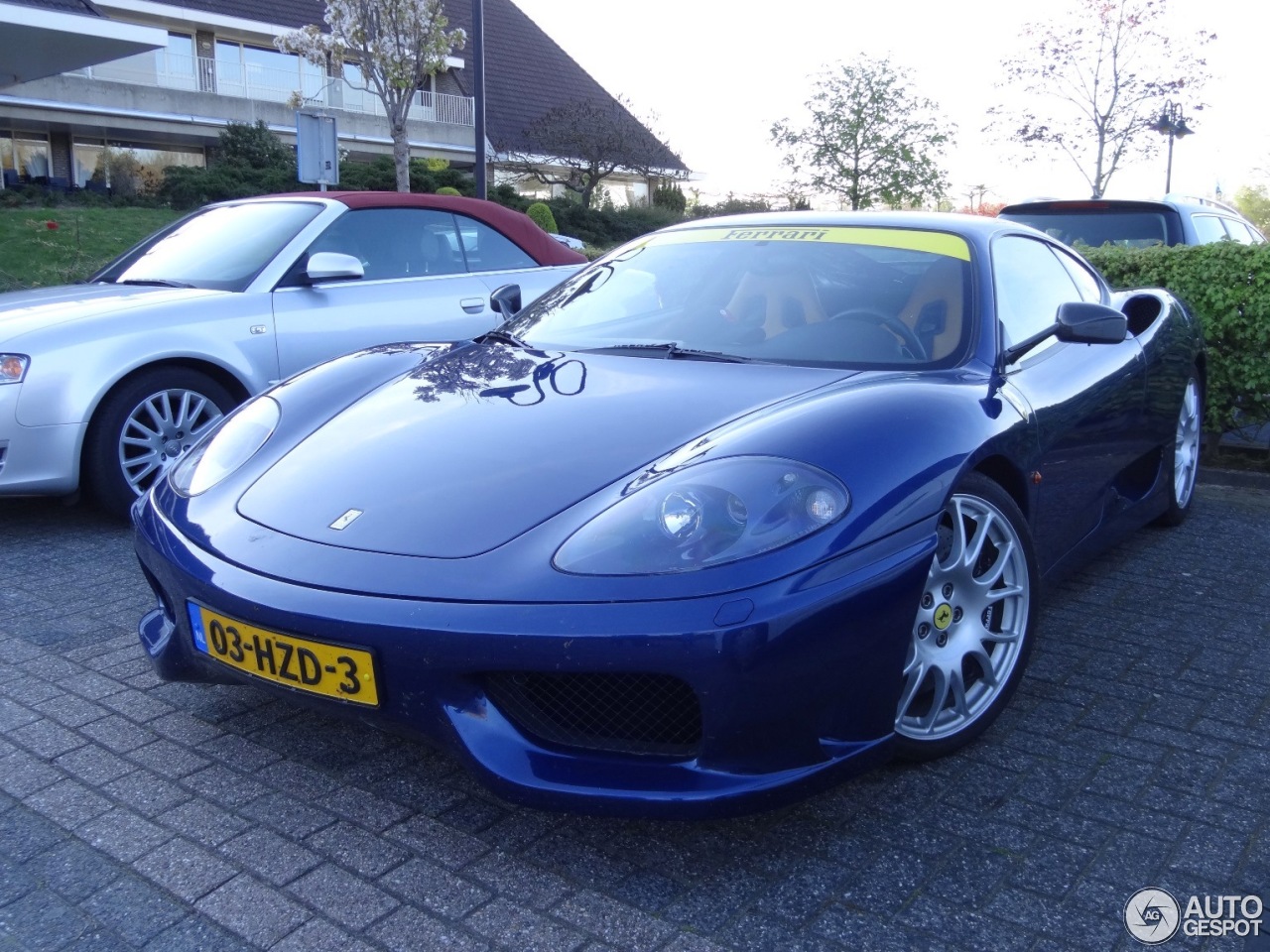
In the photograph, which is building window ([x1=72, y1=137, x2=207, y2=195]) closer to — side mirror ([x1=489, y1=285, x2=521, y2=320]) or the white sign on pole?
the white sign on pole

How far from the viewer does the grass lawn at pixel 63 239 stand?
13.4m

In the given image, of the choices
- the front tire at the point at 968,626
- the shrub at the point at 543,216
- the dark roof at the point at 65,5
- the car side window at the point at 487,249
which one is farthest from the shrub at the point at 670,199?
the front tire at the point at 968,626

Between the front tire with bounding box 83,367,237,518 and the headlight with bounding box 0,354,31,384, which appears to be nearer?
the headlight with bounding box 0,354,31,384

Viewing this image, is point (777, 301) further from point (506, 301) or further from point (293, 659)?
point (293, 659)

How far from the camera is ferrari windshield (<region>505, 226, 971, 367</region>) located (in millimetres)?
3131

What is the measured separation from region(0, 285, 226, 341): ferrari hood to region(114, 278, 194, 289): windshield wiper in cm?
5

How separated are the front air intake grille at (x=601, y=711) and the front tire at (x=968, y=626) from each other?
0.55m

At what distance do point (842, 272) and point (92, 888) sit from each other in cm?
244

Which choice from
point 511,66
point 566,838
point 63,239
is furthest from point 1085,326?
point 511,66

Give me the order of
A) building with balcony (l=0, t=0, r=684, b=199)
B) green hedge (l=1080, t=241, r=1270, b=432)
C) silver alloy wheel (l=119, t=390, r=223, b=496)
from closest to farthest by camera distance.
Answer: silver alloy wheel (l=119, t=390, r=223, b=496) < green hedge (l=1080, t=241, r=1270, b=432) < building with balcony (l=0, t=0, r=684, b=199)

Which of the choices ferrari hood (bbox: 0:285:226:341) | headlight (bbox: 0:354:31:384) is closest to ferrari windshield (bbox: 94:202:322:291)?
ferrari hood (bbox: 0:285:226:341)

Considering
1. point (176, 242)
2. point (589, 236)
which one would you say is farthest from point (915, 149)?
point (176, 242)

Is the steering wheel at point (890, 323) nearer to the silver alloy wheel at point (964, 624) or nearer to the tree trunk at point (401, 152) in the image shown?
the silver alloy wheel at point (964, 624)

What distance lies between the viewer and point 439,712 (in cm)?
215
